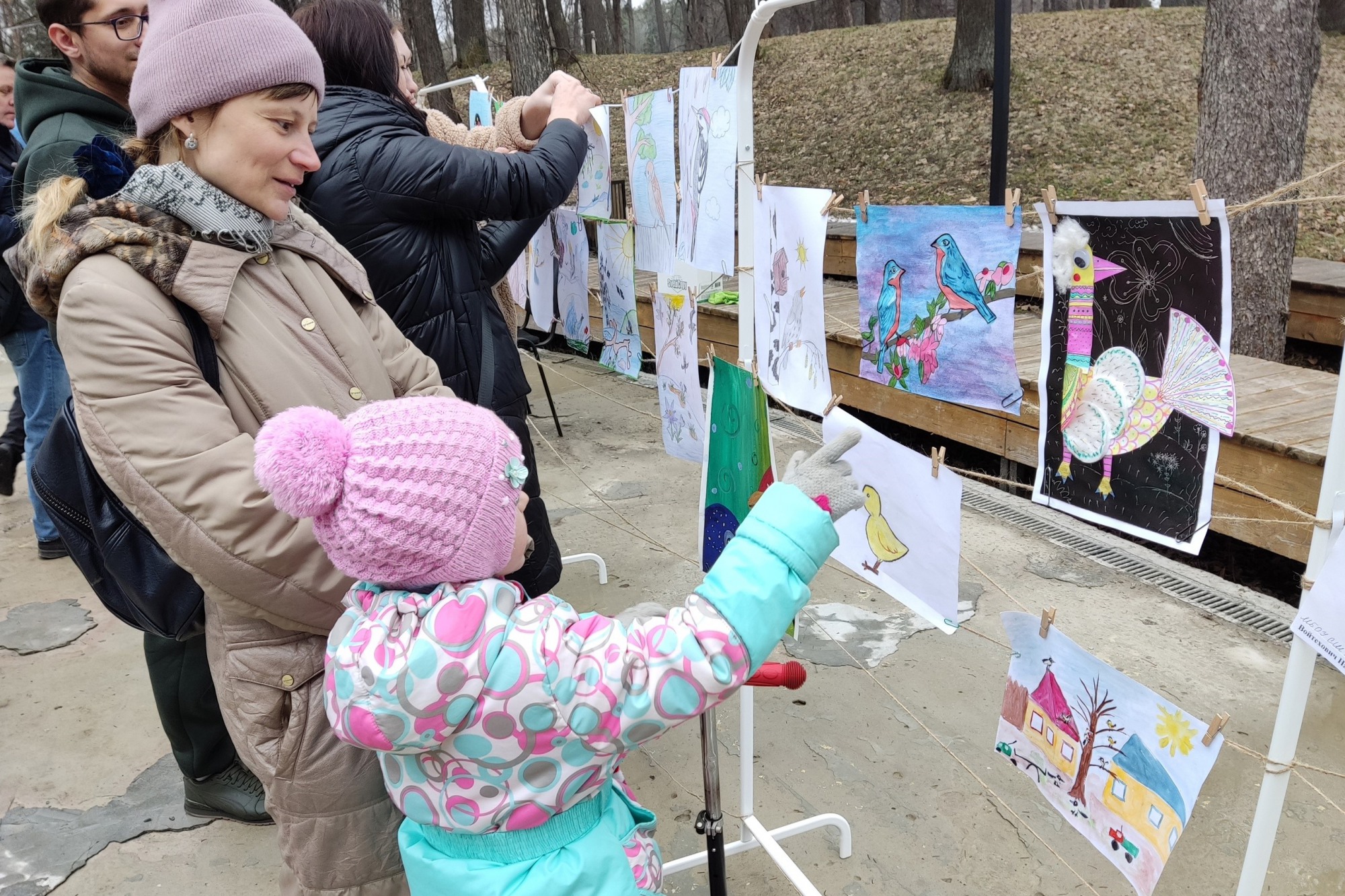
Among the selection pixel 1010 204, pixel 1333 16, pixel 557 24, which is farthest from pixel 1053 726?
pixel 557 24

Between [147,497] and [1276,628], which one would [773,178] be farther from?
[147,497]

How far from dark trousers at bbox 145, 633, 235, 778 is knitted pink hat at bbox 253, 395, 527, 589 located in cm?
125

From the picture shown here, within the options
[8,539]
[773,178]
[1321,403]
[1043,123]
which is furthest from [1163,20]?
[8,539]

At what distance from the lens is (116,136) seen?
1.88m

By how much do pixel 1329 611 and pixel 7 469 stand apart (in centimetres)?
436

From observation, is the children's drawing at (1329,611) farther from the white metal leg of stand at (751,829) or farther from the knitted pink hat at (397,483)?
the white metal leg of stand at (751,829)

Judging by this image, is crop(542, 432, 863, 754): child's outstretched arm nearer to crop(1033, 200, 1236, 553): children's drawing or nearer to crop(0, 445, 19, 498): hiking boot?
crop(1033, 200, 1236, 553): children's drawing

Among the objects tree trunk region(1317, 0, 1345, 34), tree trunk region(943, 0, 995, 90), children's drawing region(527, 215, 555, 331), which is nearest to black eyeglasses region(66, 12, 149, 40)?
children's drawing region(527, 215, 555, 331)

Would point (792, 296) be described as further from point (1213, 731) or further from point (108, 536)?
point (108, 536)

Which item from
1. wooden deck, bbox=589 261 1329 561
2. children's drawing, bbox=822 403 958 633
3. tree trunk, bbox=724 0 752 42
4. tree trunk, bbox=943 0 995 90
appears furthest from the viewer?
tree trunk, bbox=724 0 752 42

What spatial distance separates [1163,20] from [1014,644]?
14930mm

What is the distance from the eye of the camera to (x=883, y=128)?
12.6m

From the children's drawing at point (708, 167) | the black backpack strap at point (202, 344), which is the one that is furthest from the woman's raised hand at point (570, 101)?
the black backpack strap at point (202, 344)

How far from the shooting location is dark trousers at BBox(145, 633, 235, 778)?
219 centimetres
